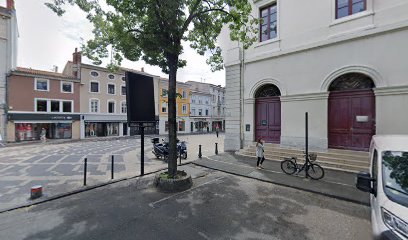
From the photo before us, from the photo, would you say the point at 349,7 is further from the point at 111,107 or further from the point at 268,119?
the point at 111,107

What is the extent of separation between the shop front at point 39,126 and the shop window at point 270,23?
80.8ft

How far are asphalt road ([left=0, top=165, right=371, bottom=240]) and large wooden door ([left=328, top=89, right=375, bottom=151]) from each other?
497 centimetres

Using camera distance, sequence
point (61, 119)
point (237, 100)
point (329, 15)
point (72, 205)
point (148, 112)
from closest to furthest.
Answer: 1. point (72, 205)
2. point (148, 112)
3. point (329, 15)
4. point (237, 100)
5. point (61, 119)

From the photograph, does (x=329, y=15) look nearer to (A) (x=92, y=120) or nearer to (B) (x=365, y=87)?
(B) (x=365, y=87)

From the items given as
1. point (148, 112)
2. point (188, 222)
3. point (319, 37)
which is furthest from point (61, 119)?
point (319, 37)

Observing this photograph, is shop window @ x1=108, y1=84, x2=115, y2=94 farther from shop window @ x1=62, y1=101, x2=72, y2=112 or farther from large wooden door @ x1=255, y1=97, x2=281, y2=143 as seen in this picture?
large wooden door @ x1=255, y1=97, x2=281, y2=143

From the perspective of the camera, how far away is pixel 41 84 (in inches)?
891

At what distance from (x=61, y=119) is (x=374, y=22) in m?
29.7

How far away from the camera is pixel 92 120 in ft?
85.6

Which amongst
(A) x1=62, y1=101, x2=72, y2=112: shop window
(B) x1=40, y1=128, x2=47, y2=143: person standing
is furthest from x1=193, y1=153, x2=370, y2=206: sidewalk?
(A) x1=62, y1=101, x2=72, y2=112: shop window

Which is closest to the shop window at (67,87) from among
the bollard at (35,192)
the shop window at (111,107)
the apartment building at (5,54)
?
the apartment building at (5,54)

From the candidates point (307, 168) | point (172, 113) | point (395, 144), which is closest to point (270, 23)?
point (307, 168)

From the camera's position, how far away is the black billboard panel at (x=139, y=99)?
22.7 feet

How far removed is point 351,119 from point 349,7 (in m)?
5.29
